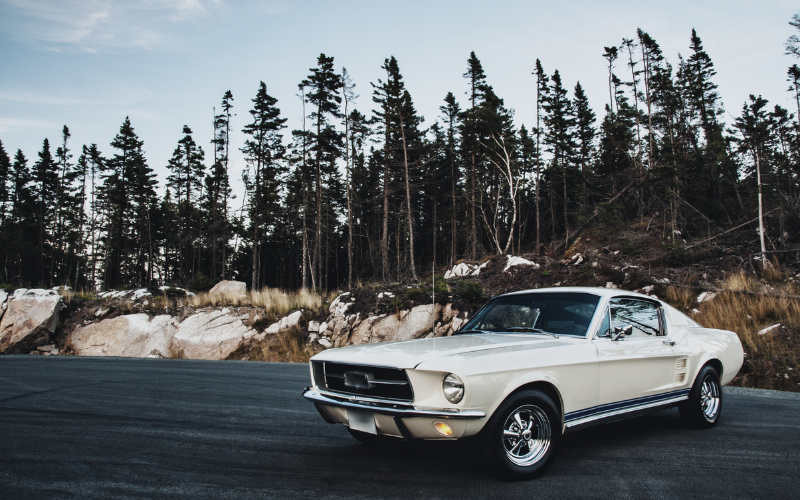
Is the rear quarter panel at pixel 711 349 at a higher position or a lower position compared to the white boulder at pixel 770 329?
higher

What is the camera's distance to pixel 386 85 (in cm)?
3253

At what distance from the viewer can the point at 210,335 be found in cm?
1645

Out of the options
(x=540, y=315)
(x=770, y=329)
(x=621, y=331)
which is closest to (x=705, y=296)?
(x=770, y=329)

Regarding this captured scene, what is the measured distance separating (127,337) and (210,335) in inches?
134

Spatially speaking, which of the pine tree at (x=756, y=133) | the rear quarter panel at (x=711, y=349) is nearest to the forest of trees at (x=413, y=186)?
the pine tree at (x=756, y=133)

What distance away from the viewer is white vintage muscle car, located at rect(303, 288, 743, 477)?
10.8 ft

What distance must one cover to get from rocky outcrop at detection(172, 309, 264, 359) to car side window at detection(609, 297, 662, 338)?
534 inches

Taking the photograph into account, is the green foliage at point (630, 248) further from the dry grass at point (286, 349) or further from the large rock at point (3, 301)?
the large rock at point (3, 301)

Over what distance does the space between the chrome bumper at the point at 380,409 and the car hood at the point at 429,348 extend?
29cm

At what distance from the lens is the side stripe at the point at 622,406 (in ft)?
12.6

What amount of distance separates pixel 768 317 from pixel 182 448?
38.4ft

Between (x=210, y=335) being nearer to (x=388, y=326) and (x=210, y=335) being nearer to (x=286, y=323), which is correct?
(x=286, y=323)

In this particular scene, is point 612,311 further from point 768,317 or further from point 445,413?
point 768,317

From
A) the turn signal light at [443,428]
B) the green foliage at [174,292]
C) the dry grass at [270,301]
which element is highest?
the green foliage at [174,292]
